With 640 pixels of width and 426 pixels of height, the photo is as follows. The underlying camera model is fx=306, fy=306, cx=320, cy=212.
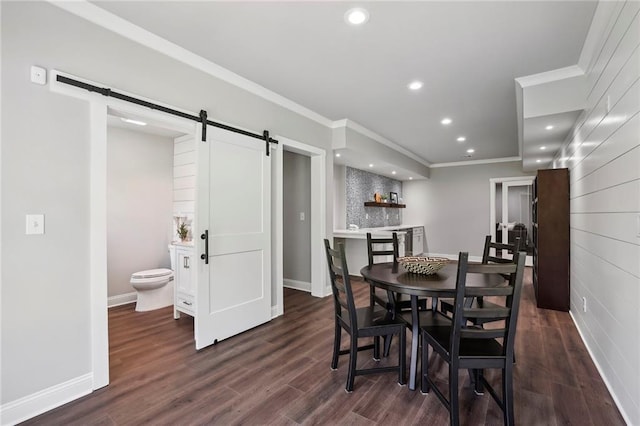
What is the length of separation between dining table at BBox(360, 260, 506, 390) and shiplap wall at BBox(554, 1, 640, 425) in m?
0.66

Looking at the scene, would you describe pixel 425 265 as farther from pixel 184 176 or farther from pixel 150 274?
pixel 184 176

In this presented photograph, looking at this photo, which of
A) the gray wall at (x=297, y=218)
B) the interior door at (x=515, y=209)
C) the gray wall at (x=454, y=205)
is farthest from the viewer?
the gray wall at (x=454, y=205)

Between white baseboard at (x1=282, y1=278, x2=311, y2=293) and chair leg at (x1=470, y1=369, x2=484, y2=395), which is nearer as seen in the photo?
chair leg at (x1=470, y1=369, x2=484, y2=395)

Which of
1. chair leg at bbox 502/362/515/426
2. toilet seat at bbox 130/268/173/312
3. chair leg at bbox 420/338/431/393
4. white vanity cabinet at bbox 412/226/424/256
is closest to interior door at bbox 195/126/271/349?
toilet seat at bbox 130/268/173/312

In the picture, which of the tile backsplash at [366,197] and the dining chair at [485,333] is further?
the tile backsplash at [366,197]

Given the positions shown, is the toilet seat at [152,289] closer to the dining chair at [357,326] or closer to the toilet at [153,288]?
the toilet at [153,288]

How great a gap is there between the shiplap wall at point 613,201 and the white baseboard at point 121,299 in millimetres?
4932

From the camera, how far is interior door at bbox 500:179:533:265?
273 inches

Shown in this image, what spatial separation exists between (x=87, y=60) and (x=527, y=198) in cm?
802

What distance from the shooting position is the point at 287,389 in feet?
6.89

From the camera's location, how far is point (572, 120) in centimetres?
319

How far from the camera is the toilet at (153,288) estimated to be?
361 cm

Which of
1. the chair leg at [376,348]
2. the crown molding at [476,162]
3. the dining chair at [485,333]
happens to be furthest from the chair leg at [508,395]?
the crown molding at [476,162]

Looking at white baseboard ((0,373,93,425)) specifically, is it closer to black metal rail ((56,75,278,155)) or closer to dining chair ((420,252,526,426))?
black metal rail ((56,75,278,155))
